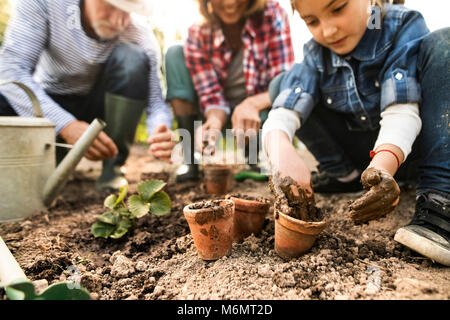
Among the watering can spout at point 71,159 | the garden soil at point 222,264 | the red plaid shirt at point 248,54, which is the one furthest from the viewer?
the red plaid shirt at point 248,54

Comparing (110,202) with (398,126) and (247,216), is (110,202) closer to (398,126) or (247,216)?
(247,216)

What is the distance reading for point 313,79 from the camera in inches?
64.8

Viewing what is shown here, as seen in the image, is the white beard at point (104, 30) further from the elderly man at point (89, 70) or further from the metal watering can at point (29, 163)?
the metal watering can at point (29, 163)

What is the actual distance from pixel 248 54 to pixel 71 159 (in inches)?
57.1

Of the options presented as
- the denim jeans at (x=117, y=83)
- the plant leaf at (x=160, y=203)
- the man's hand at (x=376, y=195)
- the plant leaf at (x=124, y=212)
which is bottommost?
the plant leaf at (x=124, y=212)

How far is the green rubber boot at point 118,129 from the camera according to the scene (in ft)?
7.80

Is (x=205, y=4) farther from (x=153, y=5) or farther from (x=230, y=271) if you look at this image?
(x=230, y=271)

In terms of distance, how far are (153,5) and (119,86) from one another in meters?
0.64

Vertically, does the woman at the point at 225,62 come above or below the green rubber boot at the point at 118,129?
above

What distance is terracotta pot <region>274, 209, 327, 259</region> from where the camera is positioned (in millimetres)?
1061

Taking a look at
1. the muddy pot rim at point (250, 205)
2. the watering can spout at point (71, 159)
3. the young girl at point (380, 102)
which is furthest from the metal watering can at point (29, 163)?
the young girl at point (380, 102)

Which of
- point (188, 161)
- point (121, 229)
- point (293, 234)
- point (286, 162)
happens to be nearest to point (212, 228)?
point (293, 234)

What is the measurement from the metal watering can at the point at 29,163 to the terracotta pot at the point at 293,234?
1.15m

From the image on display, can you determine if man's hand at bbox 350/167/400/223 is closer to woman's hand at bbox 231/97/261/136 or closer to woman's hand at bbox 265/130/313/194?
woman's hand at bbox 265/130/313/194
